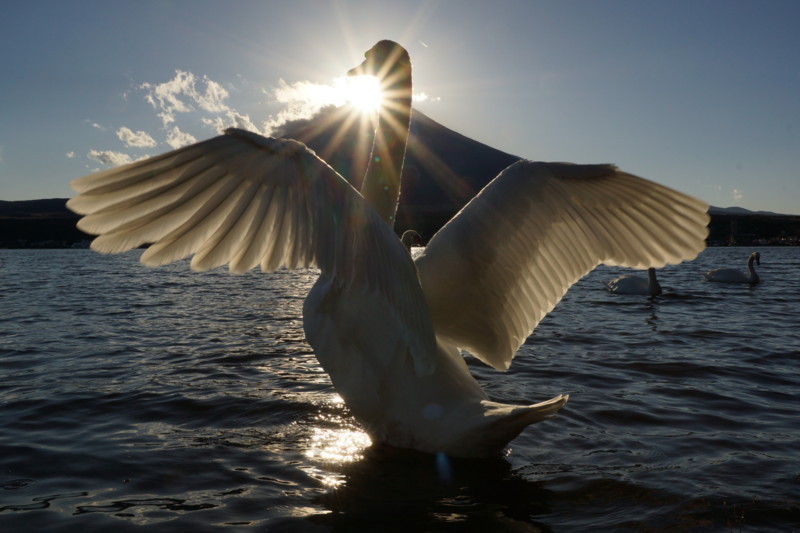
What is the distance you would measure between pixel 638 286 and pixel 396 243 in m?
14.6

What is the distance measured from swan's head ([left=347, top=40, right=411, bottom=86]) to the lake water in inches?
118

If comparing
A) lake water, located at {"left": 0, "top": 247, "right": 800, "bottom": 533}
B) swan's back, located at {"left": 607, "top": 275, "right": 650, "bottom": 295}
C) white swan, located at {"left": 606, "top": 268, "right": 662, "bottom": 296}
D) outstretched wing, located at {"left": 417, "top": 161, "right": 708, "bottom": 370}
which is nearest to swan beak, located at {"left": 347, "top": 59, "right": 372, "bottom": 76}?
outstretched wing, located at {"left": 417, "top": 161, "right": 708, "bottom": 370}

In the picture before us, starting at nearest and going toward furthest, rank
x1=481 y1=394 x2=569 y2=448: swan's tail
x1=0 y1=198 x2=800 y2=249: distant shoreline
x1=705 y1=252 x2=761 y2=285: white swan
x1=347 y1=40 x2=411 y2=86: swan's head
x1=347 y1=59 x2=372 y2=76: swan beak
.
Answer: x1=481 y1=394 x2=569 y2=448: swan's tail
x1=347 y1=40 x2=411 y2=86: swan's head
x1=347 y1=59 x2=372 y2=76: swan beak
x1=705 y1=252 x2=761 y2=285: white swan
x1=0 y1=198 x2=800 y2=249: distant shoreline

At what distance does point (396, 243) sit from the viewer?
11.1 ft

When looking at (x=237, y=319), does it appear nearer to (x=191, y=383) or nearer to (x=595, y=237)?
(x=191, y=383)

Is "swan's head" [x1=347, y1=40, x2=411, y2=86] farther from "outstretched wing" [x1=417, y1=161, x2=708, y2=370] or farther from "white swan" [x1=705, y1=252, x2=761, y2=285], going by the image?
"white swan" [x1=705, y1=252, x2=761, y2=285]

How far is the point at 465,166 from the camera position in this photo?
189m

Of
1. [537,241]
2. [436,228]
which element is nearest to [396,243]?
[537,241]

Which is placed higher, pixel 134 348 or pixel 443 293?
pixel 443 293

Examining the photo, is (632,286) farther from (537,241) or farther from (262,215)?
(262,215)

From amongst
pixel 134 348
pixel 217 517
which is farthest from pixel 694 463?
pixel 134 348

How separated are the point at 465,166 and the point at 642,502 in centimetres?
18854

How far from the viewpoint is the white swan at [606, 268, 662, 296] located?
16.1 meters

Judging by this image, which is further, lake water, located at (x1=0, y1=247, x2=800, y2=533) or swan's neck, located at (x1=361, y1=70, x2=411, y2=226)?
A: swan's neck, located at (x1=361, y1=70, x2=411, y2=226)
